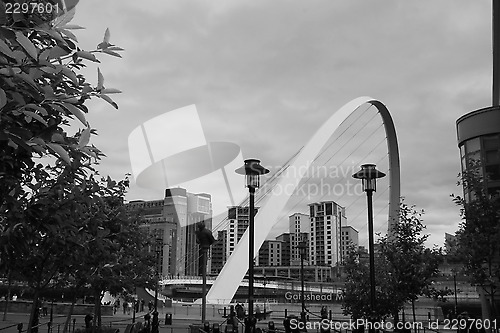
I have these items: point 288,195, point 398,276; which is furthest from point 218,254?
point 398,276

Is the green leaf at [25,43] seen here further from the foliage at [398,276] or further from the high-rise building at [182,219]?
the high-rise building at [182,219]

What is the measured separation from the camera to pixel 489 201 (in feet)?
62.8

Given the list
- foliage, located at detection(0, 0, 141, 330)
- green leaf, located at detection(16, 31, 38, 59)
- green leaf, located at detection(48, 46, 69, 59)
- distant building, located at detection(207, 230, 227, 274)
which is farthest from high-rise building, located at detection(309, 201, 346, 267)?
green leaf, located at detection(16, 31, 38, 59)

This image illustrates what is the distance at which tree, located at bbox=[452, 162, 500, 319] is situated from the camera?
59.2ft

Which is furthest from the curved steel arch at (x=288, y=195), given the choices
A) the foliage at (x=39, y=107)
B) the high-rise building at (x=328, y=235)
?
the high-rise building at (x=328, y=235)

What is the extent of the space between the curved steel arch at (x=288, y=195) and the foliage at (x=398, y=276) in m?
6.69

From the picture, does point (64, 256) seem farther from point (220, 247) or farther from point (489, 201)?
point (220, 247)

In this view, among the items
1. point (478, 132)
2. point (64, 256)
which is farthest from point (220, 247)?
point (64, 256)

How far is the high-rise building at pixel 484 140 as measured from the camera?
27.8m

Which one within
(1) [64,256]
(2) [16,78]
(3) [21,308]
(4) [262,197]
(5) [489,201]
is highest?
(4) [262,197]

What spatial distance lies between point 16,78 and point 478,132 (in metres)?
29.5

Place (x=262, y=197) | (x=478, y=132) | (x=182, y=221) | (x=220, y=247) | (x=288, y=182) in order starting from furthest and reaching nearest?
(x=220, y=247), (x=182, y=221), (x=262, y=197), (x=288, y=182), (x=478, y=132)

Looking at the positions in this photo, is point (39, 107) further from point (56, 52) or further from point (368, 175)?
point (368, 175)

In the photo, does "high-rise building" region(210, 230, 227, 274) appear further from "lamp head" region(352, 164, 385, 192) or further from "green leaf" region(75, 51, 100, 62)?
"green leaf" region(75, 51, 100, 62)
